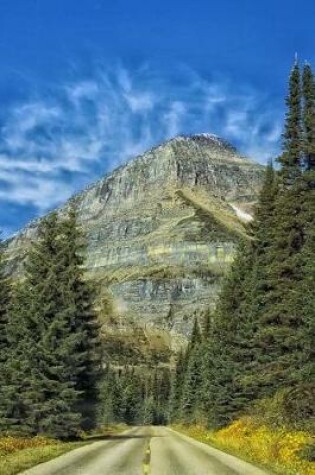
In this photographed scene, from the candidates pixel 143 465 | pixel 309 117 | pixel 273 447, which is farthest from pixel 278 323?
pixel 143 465

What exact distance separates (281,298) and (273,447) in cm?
1080

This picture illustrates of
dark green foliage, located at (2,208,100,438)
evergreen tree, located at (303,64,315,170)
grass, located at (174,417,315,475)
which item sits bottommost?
grass, located at (174,417,315,475)

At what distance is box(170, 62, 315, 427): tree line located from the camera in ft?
81.9

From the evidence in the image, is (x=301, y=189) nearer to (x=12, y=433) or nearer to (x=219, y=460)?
(x=219, y=460)

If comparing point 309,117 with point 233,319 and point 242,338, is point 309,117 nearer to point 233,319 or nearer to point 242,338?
point 242,338

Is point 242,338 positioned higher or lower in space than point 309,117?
lower

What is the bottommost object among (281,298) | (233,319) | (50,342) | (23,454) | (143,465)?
(143,465)

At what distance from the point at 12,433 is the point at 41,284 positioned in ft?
29.2

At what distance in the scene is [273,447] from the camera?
25.4 metres

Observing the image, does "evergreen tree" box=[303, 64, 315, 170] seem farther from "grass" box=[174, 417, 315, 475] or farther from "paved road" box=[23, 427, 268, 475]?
"paved road" box=[23, 427, 268, 475]

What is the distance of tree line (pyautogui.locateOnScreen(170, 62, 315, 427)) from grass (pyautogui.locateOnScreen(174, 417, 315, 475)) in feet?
2.45

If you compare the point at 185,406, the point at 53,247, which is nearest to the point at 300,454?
the point at 53,247

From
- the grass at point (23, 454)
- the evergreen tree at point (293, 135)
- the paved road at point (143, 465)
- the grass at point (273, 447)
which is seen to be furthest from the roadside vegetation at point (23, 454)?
the evergreen tree at point (293, 135)

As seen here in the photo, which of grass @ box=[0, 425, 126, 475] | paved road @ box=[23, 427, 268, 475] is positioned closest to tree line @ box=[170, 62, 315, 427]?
paved road @ box=[23, 427, 268, 475]
